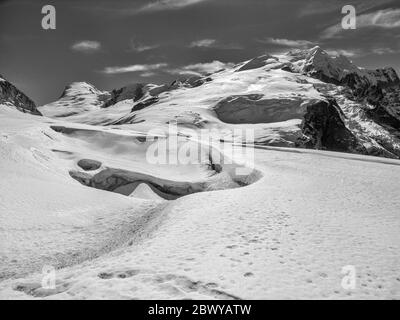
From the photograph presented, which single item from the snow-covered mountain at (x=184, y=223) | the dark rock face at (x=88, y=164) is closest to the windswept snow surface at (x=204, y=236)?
the snow-covered mountain at (x=184, y=223)

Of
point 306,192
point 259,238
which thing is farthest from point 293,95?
point 259,238

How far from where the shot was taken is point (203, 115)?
441 feet

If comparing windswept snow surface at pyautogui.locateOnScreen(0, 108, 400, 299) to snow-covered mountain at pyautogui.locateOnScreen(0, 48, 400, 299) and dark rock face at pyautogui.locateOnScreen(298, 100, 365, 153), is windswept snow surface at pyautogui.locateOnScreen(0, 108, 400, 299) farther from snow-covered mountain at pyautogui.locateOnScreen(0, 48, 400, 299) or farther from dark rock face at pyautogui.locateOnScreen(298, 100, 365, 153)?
dark rock face at pyautogui.locateOnScreen(298, 100, 365, 153)

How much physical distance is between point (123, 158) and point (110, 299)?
105 feet

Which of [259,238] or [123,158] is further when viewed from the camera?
[123,158]

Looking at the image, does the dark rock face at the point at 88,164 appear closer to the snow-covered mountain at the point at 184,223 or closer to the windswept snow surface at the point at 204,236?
the snow-covered mountain at the point at 184,223

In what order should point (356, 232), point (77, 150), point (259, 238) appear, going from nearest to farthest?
point (259, 238), point (356, 232), point (77, 150)

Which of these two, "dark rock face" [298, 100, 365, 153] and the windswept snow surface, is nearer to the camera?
the windswept snow surface

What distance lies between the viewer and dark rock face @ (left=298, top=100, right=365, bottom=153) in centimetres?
14575

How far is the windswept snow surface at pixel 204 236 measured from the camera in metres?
10.5

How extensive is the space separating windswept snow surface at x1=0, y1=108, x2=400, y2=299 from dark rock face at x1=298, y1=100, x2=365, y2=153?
115 metres

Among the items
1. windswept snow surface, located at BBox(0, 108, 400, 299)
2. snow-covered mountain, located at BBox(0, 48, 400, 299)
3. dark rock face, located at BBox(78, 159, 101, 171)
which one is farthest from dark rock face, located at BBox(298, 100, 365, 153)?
windswept snow surface, located at BBox(0, 108, 400, 299)

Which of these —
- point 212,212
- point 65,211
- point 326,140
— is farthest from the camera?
point 326,140
